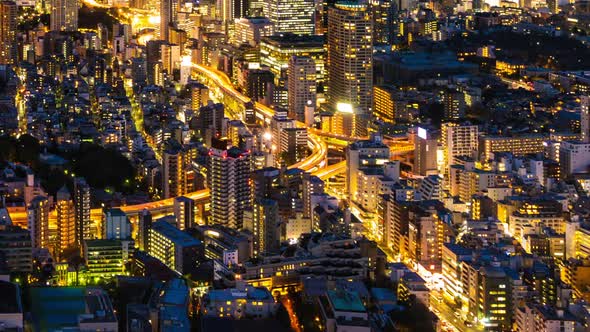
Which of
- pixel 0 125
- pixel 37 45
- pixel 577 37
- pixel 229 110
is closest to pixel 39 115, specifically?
pixel 0 125

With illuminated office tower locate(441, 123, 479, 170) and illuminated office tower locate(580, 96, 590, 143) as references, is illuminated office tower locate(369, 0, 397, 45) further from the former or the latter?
illuminated office tower locate(441, 123, 479, 170)

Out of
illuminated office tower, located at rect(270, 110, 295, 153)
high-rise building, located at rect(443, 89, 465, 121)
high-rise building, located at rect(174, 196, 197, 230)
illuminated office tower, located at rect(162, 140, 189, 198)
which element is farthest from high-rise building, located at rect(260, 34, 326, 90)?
high-rise building, located at rect(174, 196, 197, 230)

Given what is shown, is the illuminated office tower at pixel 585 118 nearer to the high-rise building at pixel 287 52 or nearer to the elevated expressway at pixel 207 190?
the elevated expressway at pixel 207 190

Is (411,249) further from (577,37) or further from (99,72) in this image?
(577,37)

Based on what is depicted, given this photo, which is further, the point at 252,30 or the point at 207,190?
the point at 252,30

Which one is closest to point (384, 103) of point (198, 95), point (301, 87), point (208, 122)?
point (301, 87)

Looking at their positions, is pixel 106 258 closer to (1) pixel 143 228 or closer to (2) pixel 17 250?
(2) pixel 17 250

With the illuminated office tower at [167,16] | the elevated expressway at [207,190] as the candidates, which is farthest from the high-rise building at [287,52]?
the illuminated office tower at [167,16]
